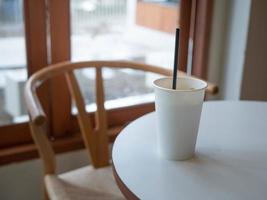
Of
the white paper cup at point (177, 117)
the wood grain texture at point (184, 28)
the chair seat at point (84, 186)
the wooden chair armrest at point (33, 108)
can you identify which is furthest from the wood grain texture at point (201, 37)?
the white paper cup at point (177, 117)

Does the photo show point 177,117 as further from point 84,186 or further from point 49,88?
point 49,88

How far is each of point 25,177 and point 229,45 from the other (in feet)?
3.43

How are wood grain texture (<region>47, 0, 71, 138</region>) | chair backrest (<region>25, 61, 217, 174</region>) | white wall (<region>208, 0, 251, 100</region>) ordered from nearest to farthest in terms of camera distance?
chair backrest (<region>25, 61, 217, 174</region>), wood grain texture (<region>47, 0, 71, 138</region>), white wall (<region>208, 0, 251, 100</region>)

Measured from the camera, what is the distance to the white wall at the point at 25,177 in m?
1.65

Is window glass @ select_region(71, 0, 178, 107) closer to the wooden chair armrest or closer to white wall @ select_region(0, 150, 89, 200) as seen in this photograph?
white wall @ select_region(0, 150, 89, 200)

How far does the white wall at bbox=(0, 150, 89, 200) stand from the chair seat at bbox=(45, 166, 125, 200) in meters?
0.27

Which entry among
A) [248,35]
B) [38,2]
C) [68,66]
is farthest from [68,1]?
[248,35]

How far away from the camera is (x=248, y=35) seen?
6.18 feet

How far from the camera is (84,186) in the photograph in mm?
1390

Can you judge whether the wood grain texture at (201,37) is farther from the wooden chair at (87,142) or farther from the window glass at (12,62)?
the window glass at (12,62)

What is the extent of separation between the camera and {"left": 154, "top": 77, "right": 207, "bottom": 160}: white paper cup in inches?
35.6

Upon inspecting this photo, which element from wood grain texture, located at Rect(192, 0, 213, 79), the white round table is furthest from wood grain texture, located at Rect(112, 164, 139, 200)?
wood grain texture, located at Rect(192, 0, 213, 79)

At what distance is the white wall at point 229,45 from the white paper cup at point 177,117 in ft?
3.32

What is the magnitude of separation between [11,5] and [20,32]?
0.34 ft
